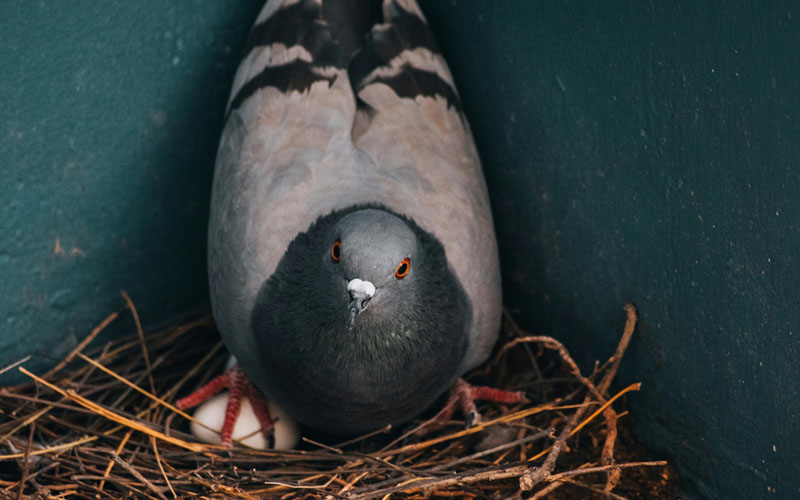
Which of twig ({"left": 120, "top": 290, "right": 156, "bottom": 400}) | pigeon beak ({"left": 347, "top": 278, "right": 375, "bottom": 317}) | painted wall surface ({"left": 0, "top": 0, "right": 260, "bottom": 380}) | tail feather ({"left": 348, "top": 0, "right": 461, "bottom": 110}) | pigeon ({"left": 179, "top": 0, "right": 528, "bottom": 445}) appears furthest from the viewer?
twig ({"left": 120, "top": 290, "right": 156, "bottom": 400})

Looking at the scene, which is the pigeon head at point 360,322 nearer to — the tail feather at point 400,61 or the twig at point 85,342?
the tail feather at point 400,61

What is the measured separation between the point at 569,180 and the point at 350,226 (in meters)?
0.93

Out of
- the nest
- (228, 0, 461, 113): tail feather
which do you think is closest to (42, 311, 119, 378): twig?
the nest

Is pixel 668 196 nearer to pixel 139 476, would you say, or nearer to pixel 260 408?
pixel 260 408

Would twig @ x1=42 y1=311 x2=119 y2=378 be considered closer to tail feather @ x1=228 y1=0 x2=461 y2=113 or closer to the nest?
the nest

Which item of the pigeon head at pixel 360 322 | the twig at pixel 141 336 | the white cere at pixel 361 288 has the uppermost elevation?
the white cere at pixel 361 288

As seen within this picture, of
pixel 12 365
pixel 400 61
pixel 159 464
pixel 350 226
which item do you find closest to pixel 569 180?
pixel 400 61

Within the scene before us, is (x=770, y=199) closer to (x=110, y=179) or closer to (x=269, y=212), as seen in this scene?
(x=269, y=212)

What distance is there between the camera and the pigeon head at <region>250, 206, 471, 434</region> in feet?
8.87

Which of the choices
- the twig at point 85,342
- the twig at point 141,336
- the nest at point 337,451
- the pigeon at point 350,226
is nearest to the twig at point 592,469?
the nest at point 337,451

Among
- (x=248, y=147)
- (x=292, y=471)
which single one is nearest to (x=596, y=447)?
(x=292, y=471)

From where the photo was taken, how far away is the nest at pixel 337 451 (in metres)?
2.87

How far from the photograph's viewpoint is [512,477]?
117 inches

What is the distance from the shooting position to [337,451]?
2.99 meters
